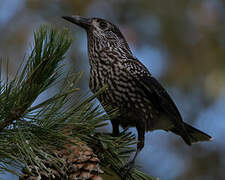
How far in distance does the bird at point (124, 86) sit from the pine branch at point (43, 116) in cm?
103

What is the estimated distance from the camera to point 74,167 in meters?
2.08

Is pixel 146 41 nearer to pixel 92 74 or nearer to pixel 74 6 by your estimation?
pixel 74 6

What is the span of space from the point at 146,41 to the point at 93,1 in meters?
1.05

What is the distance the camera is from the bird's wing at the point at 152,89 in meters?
3.44

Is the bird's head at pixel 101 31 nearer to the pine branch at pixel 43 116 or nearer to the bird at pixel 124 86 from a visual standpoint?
the bird at pixel 124 86

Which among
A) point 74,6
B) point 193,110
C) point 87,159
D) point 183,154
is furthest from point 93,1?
point 87,159

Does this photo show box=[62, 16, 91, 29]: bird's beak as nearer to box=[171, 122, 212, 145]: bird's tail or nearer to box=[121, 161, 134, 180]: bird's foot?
box=[171, 122, 212, 145]: bird's tail

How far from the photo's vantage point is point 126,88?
3.29 meters

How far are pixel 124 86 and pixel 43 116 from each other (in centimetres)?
139

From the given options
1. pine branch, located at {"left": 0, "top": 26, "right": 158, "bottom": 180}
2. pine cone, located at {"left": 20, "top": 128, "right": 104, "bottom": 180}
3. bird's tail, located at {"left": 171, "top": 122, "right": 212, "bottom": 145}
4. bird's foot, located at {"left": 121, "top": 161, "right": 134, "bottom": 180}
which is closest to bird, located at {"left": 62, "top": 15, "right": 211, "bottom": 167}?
bird's tail, located at {"left": 171, "top": 122, "right": 212, "bottom": 145}

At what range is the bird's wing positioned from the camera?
3441 mm

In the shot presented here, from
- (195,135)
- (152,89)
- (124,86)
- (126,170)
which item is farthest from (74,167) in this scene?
(195,135)

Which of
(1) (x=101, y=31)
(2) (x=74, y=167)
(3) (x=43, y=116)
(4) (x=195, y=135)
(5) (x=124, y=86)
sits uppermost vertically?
(1) (x=101, y=31)

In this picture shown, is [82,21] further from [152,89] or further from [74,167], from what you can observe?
[74,167]
